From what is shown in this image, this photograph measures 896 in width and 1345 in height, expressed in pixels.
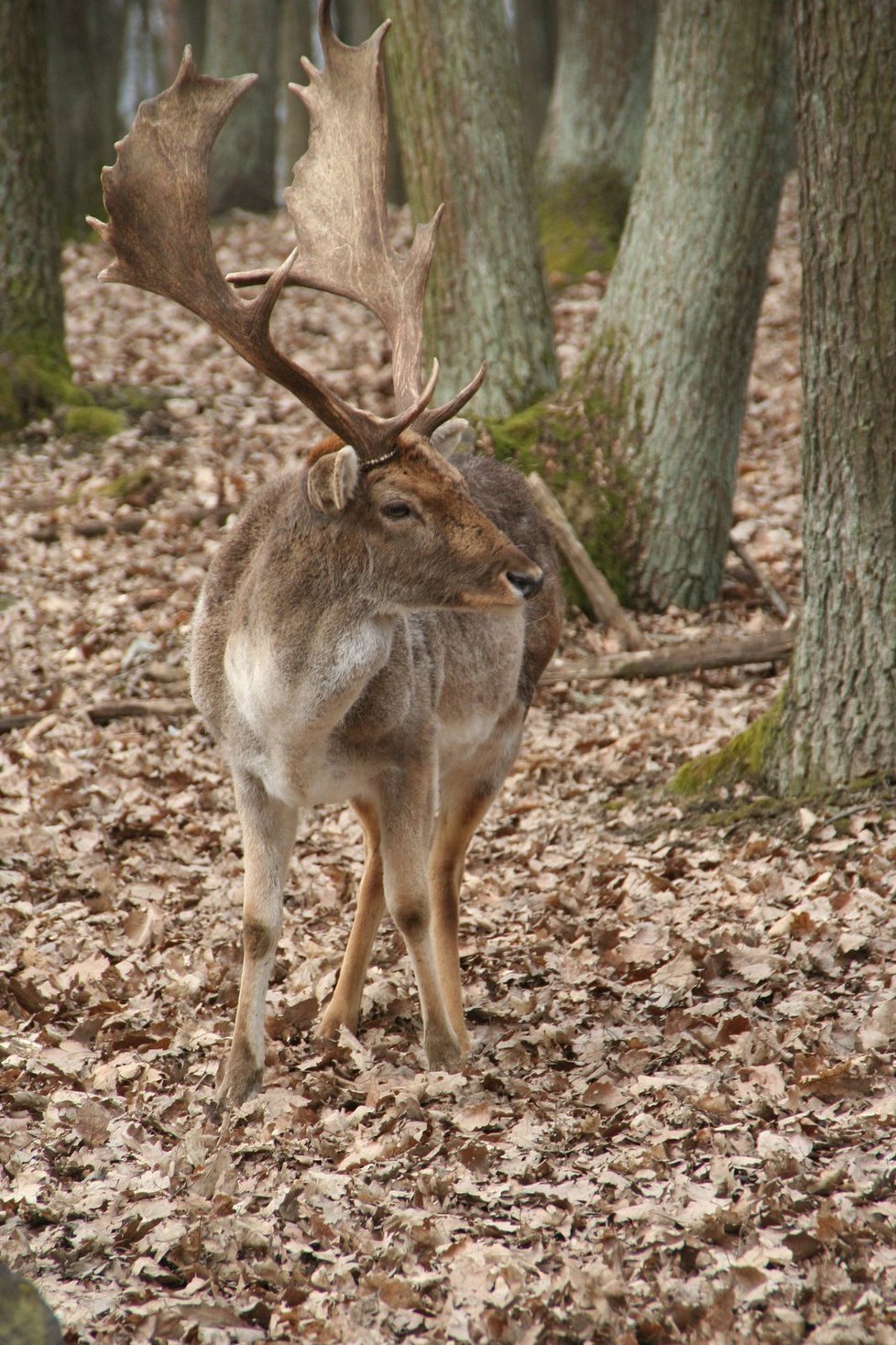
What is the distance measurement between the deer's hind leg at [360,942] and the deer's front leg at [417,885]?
1.27 feet

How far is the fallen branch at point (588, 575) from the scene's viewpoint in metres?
9.59

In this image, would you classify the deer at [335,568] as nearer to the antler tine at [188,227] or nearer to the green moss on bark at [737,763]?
the antler tine at [188,227]

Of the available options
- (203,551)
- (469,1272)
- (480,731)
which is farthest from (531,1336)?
(203,551)

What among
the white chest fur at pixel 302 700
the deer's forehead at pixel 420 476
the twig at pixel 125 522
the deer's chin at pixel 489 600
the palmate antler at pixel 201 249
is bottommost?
the twig at pixel 125 522

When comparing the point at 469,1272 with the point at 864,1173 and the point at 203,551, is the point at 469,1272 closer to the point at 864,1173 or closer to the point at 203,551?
the point at 864,1173

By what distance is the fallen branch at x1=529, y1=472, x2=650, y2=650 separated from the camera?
9.59 meters

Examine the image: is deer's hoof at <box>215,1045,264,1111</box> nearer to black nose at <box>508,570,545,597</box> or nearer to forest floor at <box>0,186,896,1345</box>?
forest floor at <box>0,186,896,1345</box>

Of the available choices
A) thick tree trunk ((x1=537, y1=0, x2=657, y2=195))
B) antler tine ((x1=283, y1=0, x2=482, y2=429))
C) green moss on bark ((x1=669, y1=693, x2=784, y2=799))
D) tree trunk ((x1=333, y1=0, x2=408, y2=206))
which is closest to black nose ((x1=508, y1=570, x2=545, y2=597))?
antler tine ((x1=283, y1=0, x2=482, y2=429))

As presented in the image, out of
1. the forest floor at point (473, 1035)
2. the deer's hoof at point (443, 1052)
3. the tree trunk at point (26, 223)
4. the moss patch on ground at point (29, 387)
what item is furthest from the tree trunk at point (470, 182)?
the deer's hoof at point (443, 1052)

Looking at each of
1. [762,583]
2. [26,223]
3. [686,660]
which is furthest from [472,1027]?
[26,223]

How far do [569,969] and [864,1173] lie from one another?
2.28m

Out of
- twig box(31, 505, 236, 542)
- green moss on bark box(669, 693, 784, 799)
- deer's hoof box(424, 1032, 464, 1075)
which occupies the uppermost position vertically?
twig box(31, 505, 236, 542)

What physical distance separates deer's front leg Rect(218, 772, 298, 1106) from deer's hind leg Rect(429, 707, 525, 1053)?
0.98 metres

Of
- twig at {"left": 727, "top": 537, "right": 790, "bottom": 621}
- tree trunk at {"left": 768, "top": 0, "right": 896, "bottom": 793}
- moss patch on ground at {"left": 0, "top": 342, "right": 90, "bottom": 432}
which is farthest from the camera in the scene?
moss patch on ground at {"left": 0, "top": 342, "right": 90, "bottom": 432}
